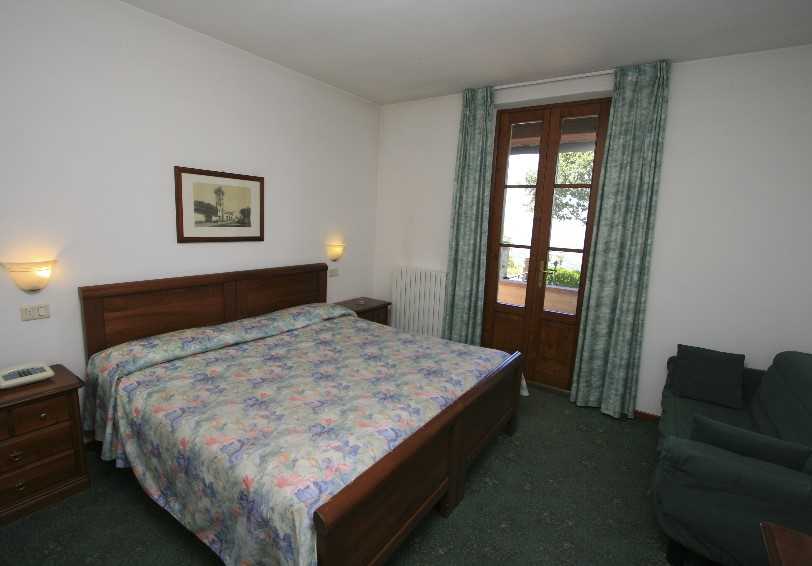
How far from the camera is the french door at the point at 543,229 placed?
3.52 m

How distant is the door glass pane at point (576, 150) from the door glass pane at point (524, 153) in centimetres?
21

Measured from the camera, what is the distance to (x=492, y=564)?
187 cm

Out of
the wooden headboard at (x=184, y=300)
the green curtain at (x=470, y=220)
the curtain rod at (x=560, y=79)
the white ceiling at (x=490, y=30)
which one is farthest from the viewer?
the green curtain at (x=470, y=220)

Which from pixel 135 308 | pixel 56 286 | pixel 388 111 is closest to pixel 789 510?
pixel 135 308

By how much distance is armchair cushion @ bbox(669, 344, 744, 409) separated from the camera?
8.62 ft

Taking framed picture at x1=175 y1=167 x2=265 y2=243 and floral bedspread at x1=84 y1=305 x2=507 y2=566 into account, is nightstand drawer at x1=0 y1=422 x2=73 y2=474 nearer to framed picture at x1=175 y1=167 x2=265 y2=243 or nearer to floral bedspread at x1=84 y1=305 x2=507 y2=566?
floral bedspread at x1=84 y1=305 x2=507 y2=566

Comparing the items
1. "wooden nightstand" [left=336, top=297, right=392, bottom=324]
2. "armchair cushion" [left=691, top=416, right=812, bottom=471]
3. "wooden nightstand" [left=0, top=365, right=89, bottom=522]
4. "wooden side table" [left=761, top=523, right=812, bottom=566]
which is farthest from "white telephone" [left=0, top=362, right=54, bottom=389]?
"armchair cushion" [left=691, top=416, right=812, bottom=471]

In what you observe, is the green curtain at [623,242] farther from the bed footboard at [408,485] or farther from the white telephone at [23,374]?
the white telephone at [23,374]

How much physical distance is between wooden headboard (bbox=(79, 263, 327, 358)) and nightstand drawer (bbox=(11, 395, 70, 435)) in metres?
0.45

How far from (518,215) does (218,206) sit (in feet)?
8.61

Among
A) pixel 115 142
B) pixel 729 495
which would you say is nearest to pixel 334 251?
pixel 115 142

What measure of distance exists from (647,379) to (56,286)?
4.18 meters

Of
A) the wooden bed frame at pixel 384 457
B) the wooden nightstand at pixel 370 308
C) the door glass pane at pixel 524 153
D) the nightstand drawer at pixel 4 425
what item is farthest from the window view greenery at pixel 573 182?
the nightstand drawer at pixel 4 425

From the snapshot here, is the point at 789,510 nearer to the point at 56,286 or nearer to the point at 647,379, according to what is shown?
the point at 647,379
